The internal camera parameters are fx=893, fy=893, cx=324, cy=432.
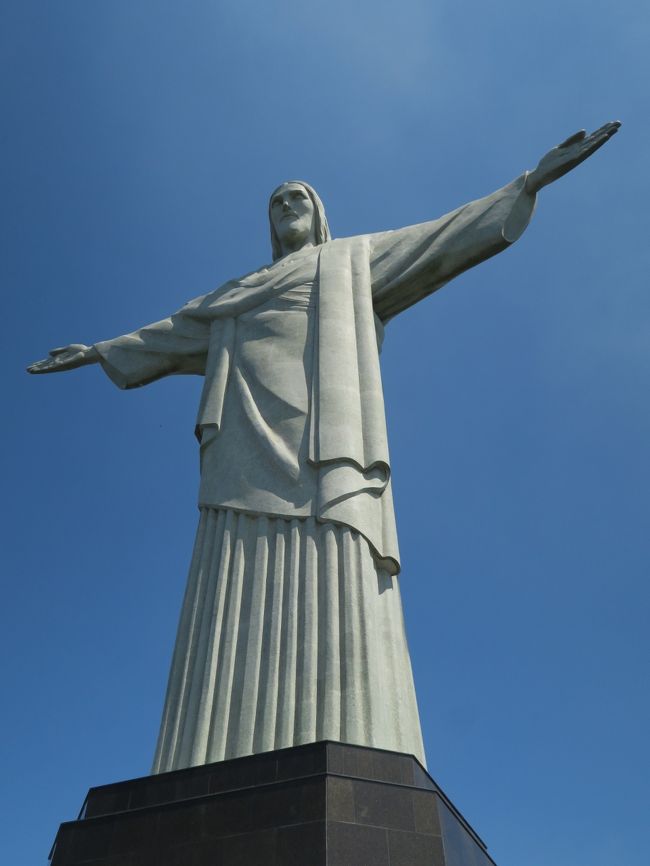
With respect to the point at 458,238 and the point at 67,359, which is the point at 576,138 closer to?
the point at 458,238

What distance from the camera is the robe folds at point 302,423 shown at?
24.8 feet

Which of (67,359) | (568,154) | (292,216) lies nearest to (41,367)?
(67,359)

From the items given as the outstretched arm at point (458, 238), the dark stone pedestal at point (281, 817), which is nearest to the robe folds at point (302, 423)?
the outstretched arm at point (458, 238)

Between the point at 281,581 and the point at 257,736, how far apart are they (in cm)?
141

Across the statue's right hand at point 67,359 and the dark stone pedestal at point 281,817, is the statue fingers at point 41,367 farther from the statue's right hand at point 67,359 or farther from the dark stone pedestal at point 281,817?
the dark stone pedestal at point 281,817

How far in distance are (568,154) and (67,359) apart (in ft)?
22.0

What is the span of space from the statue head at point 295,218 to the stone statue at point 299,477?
0.10ft

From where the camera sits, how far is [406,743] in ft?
24.4

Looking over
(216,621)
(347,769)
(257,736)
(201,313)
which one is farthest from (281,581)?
(201,313)

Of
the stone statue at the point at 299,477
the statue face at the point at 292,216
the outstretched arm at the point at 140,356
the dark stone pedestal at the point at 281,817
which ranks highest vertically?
the statue face at the point at 292,216

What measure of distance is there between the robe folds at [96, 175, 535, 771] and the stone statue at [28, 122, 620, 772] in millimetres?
18

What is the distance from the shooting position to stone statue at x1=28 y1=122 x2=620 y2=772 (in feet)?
24.5

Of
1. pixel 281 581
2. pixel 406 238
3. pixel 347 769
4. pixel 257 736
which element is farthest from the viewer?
pixel 406 238

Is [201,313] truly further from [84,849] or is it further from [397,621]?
[84,849]
